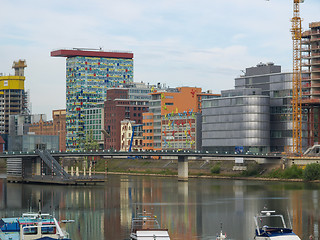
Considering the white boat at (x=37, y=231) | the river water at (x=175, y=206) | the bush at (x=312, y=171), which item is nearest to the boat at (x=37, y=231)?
the white boat at (x=37, y=231)

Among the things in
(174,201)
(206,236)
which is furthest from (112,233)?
(174,201)

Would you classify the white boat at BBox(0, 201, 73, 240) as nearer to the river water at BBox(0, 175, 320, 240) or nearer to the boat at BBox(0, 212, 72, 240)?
the boat at BBox(0, 212, 72, 240)

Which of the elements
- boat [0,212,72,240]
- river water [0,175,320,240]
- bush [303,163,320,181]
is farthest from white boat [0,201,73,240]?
bush [303,163,320,181]

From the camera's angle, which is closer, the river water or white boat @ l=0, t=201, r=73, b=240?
white boat @ l=0, t=201, r=73, b=240

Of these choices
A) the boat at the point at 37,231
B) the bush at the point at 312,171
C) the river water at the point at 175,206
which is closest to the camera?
the boat at the point at 37,231

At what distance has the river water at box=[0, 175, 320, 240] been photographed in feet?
314

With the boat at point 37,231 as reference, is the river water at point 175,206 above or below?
below

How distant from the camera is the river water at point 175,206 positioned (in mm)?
95562

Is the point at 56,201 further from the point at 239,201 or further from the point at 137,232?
the point at 137,232

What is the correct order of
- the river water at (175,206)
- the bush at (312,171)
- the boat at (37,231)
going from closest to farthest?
the boat at (37,231) < the river water at (175,206) < the bush at (312,171)

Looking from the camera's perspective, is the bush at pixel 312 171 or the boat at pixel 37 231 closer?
the boat at pixel 37 231

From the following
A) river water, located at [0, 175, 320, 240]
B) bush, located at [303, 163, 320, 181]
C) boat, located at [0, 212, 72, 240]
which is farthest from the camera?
bush, located at [303, 163, 320, 181]

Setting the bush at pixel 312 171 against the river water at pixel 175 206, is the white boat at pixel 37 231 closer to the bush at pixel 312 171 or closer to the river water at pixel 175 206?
the river water at pixel 175 206

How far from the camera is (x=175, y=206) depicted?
12862cm
